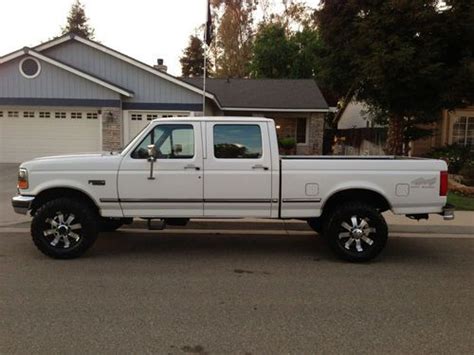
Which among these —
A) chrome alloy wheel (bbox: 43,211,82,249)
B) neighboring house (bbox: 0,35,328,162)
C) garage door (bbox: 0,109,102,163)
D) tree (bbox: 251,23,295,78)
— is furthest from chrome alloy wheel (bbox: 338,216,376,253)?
tree (bbox: 251,23,295,78)

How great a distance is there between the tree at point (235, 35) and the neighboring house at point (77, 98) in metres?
23.9

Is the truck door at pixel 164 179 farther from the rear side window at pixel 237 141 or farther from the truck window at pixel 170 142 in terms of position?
the rear side window at pixel 237 141

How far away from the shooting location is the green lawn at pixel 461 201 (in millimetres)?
10680

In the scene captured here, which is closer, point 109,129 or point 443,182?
point 443,182

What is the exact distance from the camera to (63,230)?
6.47 metres

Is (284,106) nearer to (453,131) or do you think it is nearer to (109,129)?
(453,131)

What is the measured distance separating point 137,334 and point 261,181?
297 cm

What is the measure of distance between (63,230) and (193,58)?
173ft

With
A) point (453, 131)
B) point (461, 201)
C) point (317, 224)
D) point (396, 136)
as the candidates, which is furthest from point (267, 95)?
point (317, 224)

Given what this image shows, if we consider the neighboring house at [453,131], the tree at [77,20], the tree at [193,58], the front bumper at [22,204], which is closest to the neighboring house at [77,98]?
the neighboring house at [453,131]

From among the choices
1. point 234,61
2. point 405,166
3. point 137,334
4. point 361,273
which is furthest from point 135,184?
point 234,61

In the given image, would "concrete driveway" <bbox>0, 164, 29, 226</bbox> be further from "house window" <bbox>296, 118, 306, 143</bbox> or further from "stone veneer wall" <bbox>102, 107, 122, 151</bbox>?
"house window" <bbox>296, 118, 306, 143</bbox>

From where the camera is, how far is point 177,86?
19.4 m

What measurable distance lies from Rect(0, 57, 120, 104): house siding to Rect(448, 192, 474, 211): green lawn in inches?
499
